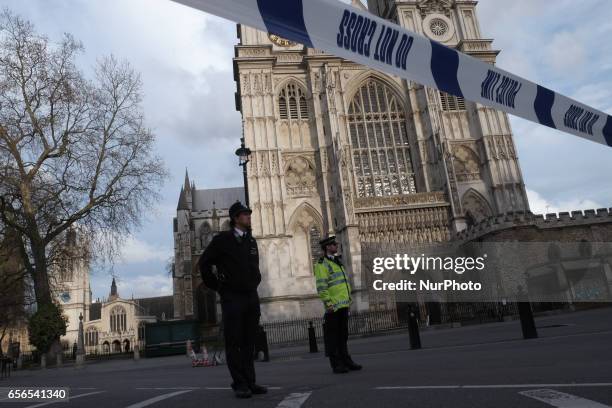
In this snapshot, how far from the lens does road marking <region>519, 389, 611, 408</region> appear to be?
241 cm

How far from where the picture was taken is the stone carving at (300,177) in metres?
28.2

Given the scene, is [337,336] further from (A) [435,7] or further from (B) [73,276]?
(B) [73,276]

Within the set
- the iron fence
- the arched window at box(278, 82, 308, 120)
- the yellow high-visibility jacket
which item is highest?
the arched window at box(278, 82, 308, 120)

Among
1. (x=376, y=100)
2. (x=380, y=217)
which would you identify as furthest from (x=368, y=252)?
(x=376, y=100)

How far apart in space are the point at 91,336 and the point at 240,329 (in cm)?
6645

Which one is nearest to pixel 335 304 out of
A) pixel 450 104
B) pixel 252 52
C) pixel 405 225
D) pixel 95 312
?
pixel 405 225

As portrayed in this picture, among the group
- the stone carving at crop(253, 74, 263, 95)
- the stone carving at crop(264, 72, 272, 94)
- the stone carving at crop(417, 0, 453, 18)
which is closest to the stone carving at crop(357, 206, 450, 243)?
the stone carving at crop(264, 72, 272, 94)

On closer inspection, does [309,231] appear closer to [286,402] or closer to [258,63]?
[258,63]

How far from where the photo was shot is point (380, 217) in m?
26.1

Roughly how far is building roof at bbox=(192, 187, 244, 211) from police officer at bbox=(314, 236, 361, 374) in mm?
47916

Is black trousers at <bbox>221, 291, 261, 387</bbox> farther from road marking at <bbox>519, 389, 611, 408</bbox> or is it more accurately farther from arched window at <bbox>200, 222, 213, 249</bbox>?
arched window at <bbox>200, 222, 213, 249</bbox>

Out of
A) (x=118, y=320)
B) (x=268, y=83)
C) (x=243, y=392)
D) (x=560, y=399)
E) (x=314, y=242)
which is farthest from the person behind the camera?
(x=118, y=320)

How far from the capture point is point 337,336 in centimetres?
571

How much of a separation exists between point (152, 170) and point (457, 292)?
16.0 metres
